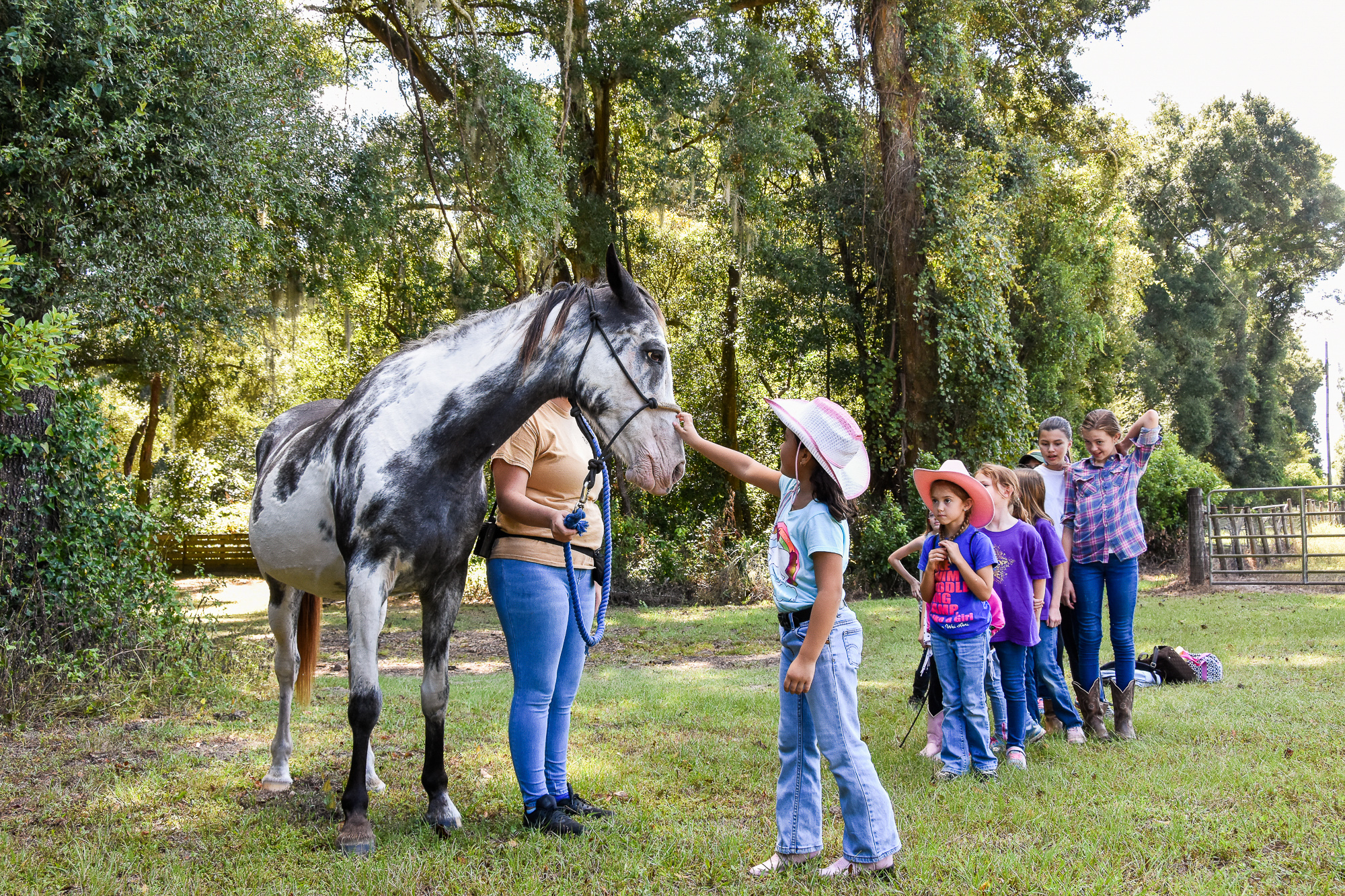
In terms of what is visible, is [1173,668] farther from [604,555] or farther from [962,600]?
[604,555]

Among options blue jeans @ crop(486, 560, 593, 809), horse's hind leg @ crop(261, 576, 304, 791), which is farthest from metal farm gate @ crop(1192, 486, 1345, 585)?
horse's hind leg @ crop(261, 576, 304, 791)

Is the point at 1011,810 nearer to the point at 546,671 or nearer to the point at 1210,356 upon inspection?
the point at 546,671

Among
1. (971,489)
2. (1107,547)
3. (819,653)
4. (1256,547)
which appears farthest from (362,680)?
(1256,547)

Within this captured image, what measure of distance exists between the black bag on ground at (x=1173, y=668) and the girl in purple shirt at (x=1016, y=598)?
8.13 ft

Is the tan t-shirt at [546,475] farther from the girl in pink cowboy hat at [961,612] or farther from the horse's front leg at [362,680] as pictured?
the girl in pink cowboy hat at [961,612]

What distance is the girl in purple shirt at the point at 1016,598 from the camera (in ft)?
14.5

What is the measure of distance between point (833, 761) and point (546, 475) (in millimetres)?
1407

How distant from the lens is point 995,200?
13.2 meters

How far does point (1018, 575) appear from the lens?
14.7ft

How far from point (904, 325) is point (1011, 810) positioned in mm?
10952

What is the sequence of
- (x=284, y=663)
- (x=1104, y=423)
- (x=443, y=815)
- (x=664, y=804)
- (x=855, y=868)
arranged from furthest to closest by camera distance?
(x=1104, y=423), (x=284, y=663), (x=664, y=804), (x=443, y=815), (x=855, y=868)

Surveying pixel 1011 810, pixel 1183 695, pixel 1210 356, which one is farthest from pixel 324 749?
pixel 1210 356

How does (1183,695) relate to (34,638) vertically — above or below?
below

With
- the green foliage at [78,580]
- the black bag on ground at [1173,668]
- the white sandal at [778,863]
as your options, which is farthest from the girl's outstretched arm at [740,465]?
the black bag on ground at [1173,668]
